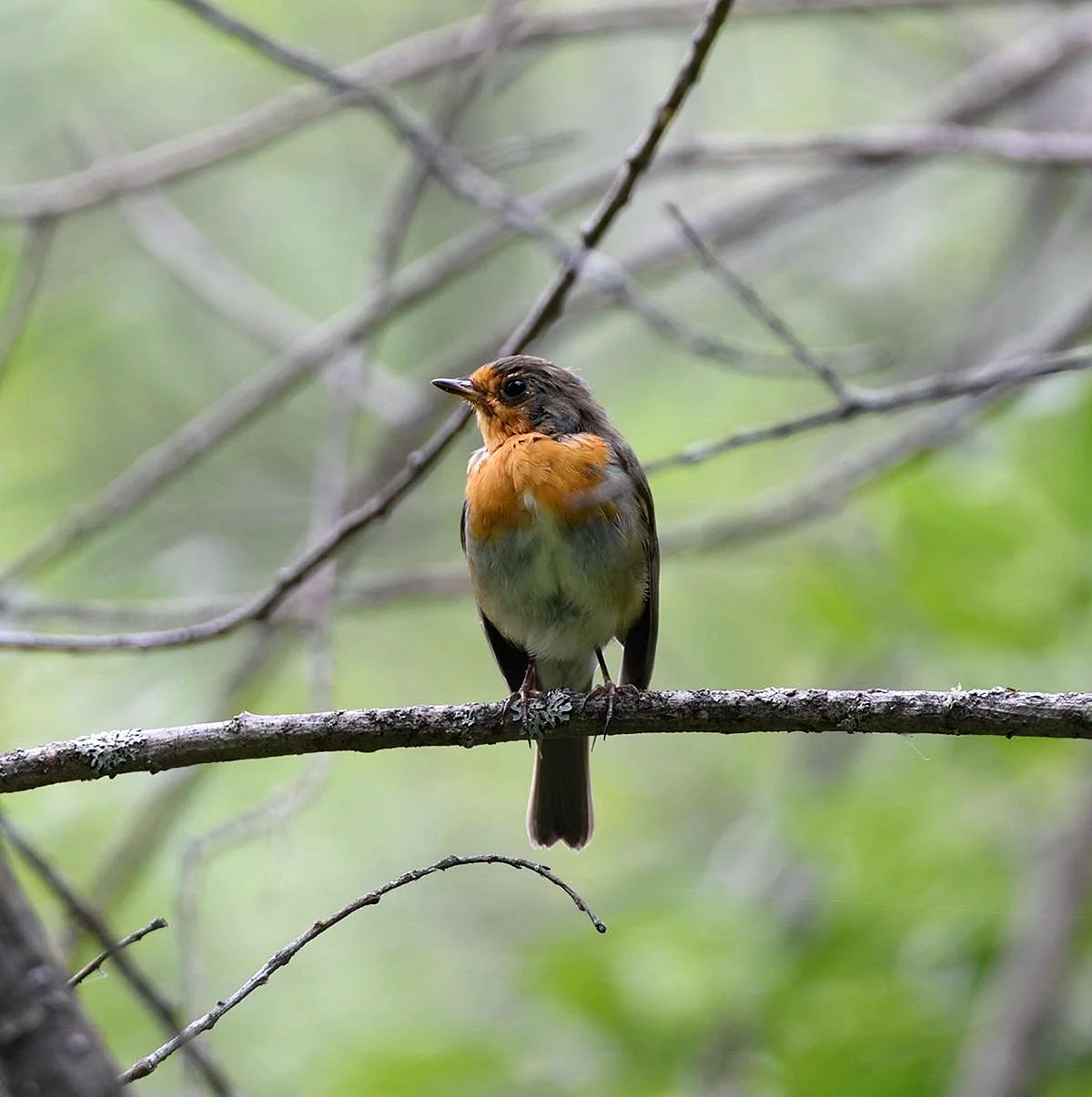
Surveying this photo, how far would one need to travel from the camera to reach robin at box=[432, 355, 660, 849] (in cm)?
466

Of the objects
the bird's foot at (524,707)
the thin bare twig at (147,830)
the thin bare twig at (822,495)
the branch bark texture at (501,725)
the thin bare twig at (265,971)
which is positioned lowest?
the thin bare twig at (265,971)

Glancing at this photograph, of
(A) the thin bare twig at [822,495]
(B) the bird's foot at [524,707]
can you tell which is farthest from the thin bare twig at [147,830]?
(B) the bird's foot at [524,707]

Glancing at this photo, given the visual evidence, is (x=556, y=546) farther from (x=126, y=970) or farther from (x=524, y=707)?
(x=126, y=970)

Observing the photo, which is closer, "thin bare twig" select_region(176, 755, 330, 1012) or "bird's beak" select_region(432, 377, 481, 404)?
"thin bare twig" select_region(176, 755, 330, 1012)

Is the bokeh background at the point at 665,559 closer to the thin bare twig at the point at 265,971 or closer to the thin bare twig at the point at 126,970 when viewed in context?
the thin bare twig at the point at 126,970

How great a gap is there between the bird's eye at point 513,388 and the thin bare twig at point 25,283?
1607mm

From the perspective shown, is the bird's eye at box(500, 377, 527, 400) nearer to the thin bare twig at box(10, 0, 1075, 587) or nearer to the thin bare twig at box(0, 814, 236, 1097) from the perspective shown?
the thin bare twig at box(10, 0, 1075, 587)

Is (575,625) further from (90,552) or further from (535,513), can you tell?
(90,552)

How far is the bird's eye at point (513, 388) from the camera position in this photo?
515cm

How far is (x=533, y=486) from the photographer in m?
4.66

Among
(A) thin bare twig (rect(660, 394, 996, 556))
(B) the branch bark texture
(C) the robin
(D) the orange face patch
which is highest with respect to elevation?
(A) thin bare twig (rect(660, 394, 996, 556))

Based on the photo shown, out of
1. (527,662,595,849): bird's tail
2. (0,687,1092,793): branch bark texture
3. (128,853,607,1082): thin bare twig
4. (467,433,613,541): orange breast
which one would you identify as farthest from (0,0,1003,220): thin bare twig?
(128,853,607,1082): thin bare twig

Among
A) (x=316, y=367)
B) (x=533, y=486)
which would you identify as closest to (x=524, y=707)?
(x=533, y=486)

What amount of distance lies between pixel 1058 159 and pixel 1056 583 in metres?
1.54
